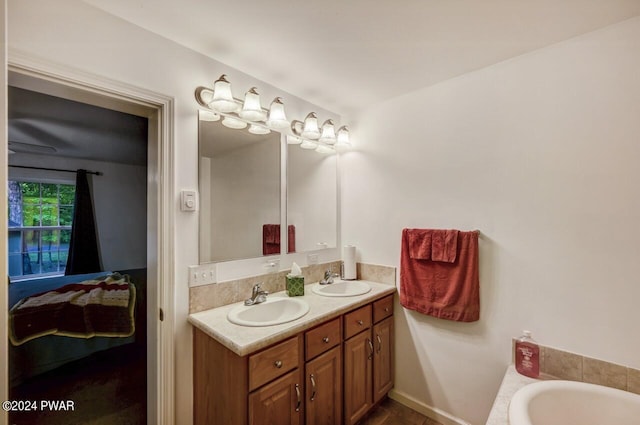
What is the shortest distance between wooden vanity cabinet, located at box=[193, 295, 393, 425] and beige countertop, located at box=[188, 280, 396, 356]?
0.06m

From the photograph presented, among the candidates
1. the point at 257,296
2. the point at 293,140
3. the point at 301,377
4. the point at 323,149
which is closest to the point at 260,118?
the point at 293,140

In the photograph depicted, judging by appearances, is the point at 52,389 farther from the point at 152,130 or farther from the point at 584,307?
the point at 584,307

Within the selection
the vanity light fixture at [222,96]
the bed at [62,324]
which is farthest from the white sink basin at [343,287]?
the bed at [62,324]

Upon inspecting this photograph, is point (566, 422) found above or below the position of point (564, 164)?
below

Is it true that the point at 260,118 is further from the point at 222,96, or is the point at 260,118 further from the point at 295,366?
the point at 295,366

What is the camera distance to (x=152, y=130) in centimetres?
152

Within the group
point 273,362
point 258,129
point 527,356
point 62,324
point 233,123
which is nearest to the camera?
point 273,362

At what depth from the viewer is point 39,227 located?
319cm

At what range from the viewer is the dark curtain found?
3408mm

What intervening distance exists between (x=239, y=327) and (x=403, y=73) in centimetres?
185

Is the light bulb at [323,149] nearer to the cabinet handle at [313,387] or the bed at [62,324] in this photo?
the cabinet handle at [313,387]

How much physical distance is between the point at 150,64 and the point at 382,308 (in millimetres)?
2101

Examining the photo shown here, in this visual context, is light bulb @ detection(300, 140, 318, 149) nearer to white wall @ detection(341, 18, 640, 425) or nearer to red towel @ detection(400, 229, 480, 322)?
white wall @ detection(341, 18, 640, 425)

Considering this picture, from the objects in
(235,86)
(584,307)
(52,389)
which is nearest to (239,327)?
(235,86)
